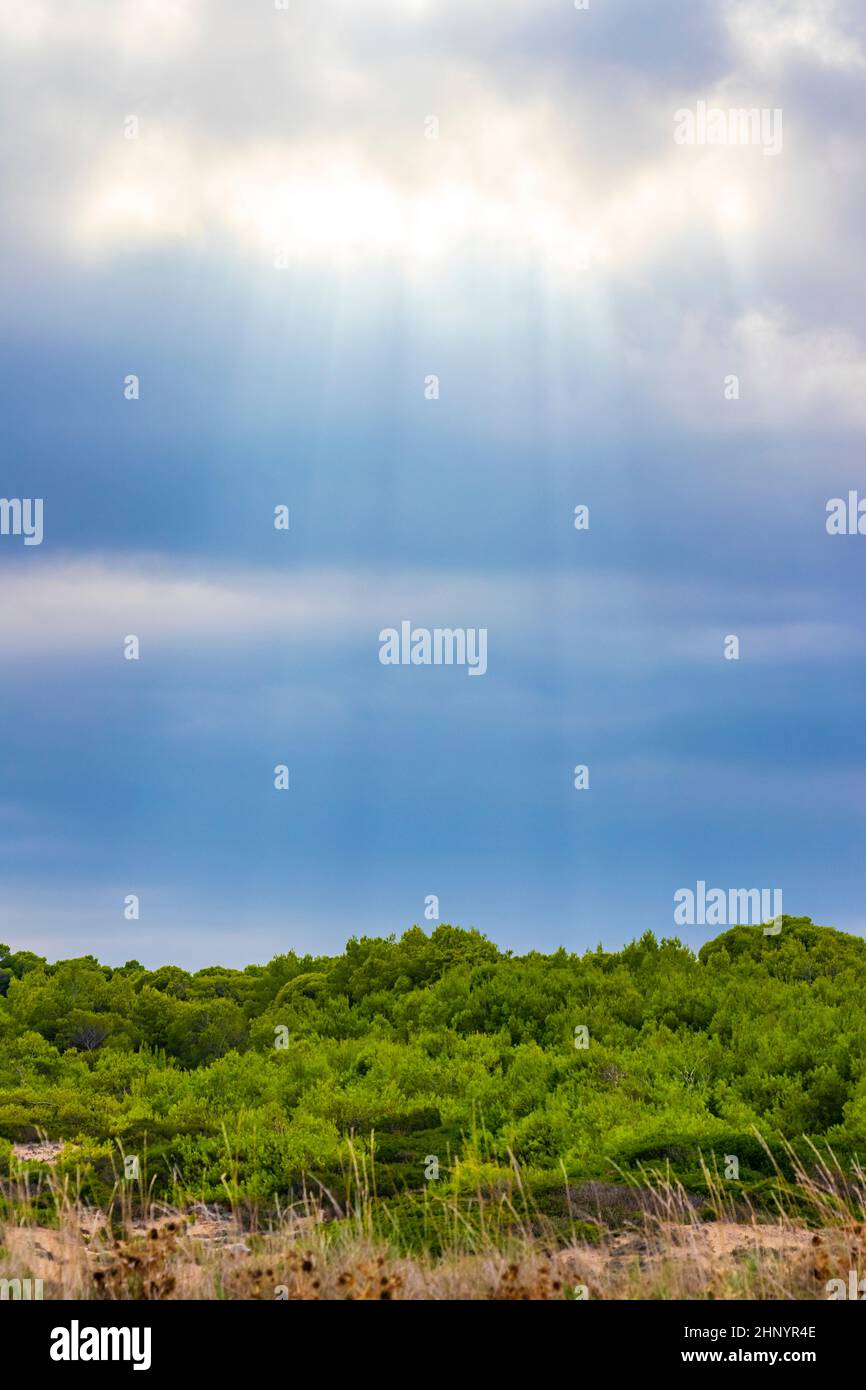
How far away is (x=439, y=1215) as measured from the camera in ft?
46.1

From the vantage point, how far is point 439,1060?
22938mm

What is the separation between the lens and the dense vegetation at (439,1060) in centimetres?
1741

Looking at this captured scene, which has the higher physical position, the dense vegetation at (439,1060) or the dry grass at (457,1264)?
the dense vegetation at (439,1060)

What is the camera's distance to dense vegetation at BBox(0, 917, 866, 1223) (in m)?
17.4

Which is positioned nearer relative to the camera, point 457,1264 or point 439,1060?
point 457,1264

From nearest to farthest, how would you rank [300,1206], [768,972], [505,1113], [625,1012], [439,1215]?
[439,1215]
[300,1206]
[505,1113]
[625,1012]
[768,972]

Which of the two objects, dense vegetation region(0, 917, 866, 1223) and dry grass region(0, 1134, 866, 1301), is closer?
dry grass region(0, 1134, 866, 1301)

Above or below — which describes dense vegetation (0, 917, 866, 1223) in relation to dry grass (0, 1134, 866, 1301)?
above

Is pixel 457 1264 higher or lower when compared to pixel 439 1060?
lower

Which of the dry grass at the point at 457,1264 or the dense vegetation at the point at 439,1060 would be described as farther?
the dense vegetation at the point at 439,1060
